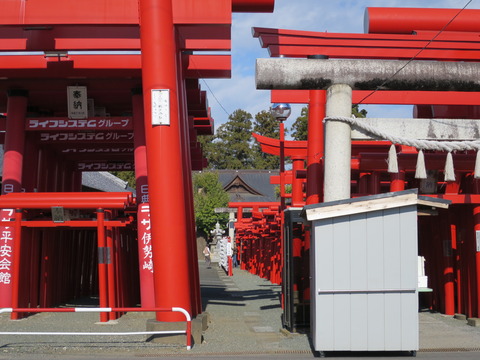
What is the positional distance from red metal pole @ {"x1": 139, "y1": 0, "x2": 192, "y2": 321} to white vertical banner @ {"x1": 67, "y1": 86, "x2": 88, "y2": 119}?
172 inches

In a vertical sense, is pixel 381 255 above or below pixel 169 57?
below

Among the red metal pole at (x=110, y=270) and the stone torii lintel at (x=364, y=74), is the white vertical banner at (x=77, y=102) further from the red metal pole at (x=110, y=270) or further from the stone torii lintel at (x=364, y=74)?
the stone torii lintel at (x=364, y=74)

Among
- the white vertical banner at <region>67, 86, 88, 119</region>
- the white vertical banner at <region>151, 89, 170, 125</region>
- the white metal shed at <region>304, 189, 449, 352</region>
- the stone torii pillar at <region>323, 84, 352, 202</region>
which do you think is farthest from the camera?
the white vertical banner at <region>67, 86, 88, 119</region>

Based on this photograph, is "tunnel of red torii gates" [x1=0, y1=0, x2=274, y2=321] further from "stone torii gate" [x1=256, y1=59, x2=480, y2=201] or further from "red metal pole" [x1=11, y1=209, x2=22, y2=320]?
"stone torii gate" [x1=256, y1=59, x2=480, y2=201]

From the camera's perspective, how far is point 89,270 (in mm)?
19031

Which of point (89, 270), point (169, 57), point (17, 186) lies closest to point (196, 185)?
→ point (89, 270)

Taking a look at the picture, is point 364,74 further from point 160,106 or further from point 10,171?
point 10,171

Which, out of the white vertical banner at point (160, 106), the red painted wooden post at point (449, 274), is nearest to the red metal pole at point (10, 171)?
the white vertical banner at point (160, 106)

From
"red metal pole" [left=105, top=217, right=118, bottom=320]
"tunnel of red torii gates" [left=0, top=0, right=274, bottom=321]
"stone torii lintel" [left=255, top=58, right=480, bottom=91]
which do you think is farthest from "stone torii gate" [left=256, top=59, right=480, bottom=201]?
"red metal pole" [left=105, top=217, right=118, bottom=320]

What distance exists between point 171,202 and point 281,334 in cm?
309

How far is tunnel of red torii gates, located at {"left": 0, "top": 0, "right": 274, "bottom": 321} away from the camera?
10273 mm

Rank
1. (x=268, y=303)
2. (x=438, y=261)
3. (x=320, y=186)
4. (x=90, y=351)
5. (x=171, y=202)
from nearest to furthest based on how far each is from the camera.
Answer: (x=90, y=351) < (x=171, y=202) < (x=320, y=186) < (x=438, y=261) < (x=268, y=303)

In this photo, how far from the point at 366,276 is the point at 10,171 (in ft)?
28.1

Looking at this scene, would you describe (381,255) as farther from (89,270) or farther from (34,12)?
(89,270)
